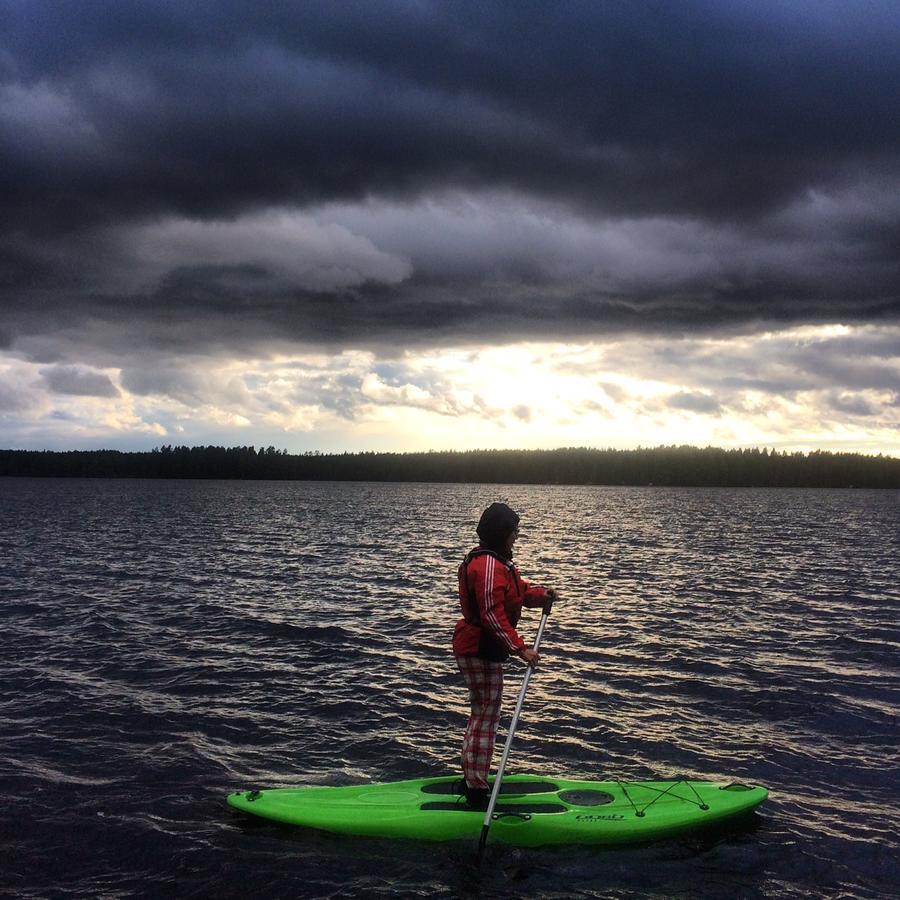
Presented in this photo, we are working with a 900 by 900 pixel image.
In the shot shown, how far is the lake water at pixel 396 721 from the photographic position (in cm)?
909

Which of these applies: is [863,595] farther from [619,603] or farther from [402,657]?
[402,657]

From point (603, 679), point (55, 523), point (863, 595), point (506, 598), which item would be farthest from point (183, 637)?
point (55, 523)

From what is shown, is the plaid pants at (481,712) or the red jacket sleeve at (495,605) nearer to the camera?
the red jacket sleeve at (495,605)

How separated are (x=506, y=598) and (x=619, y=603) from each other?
19399mm

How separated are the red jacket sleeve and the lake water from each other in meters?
2.71

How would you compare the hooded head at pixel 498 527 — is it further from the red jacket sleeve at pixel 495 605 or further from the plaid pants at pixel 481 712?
the plaid pants at pixel 481 712

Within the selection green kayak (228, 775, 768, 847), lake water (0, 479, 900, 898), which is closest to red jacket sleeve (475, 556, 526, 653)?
green kayak (228, 775, 768, 847)

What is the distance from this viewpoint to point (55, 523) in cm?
6712

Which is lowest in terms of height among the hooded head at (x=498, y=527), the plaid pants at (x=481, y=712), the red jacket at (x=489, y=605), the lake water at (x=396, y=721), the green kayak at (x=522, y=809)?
the lake water at (x=396, y=721)

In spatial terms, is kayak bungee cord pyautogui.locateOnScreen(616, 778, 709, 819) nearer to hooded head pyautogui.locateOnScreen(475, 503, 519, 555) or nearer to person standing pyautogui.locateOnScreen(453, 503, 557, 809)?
person standing pyautogui.locateOnScreen(453, 503, 557, 809)

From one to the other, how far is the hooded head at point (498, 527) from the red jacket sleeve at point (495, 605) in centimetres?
26

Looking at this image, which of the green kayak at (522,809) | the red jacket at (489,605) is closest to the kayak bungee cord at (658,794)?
the green kayak at (522,809)

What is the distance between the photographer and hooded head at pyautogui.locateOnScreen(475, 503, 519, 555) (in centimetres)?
902

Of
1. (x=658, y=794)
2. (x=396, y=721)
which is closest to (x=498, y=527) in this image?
(x=658, y=794)
